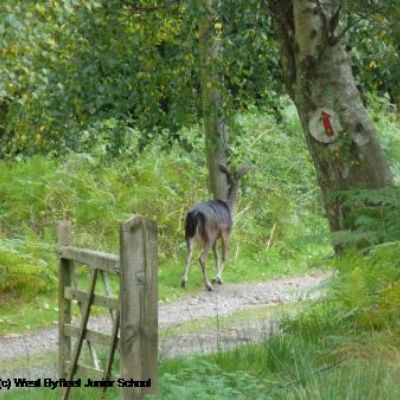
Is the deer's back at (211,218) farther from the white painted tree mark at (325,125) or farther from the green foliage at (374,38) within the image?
the white painted tree mark at (325,125)

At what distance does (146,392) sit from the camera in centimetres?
636

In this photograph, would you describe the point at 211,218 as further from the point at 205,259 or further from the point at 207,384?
the point at 207,384

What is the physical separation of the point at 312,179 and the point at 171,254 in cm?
726

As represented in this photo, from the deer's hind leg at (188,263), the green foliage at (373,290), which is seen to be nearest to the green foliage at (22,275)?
the deer's hind leg at (188,263)

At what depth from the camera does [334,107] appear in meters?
10.9

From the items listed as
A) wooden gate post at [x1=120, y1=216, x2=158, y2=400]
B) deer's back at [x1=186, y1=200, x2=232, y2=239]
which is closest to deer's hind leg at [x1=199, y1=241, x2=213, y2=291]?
deer's back at [x1=186, y1=200, x2=232, y2=239]

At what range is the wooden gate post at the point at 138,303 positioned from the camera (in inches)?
244

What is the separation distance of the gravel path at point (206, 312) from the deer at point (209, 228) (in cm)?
48

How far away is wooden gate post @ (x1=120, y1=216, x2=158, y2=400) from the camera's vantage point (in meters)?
6.20

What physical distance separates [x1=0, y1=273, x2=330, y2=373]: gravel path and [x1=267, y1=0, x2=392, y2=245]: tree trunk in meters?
1.18

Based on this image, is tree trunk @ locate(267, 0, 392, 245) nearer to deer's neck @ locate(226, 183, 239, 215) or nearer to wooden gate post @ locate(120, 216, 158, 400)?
wooden gate post @ locate(120, 216, 158, 400)

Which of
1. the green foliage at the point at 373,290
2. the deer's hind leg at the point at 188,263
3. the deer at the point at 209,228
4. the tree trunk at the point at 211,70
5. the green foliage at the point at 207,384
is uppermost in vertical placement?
the tree trunk at the point at 211,70

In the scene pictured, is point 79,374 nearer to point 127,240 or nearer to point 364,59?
point 127,240

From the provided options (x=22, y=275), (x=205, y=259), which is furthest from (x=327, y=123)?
(x=205, y=259)
